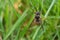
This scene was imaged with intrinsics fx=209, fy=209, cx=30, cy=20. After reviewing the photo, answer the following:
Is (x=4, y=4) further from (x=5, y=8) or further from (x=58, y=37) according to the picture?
(x=58, y=37)

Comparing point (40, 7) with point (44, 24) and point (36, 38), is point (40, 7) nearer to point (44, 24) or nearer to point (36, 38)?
point (44, 24)

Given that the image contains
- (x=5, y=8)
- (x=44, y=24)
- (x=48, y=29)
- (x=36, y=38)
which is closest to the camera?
(x=36, y=38)

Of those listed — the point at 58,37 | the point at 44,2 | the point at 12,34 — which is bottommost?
the point at 58,37

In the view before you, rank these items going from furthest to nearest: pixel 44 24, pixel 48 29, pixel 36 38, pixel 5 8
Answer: pixel 5 8 → pixel 48 29 → pixel 44 24 → pixel 36 38

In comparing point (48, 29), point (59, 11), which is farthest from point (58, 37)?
point (59, 11)

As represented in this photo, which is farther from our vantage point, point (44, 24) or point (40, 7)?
point (40, 7)

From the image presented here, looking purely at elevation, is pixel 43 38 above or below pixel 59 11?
below

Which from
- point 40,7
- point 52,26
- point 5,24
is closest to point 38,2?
point 40,7
